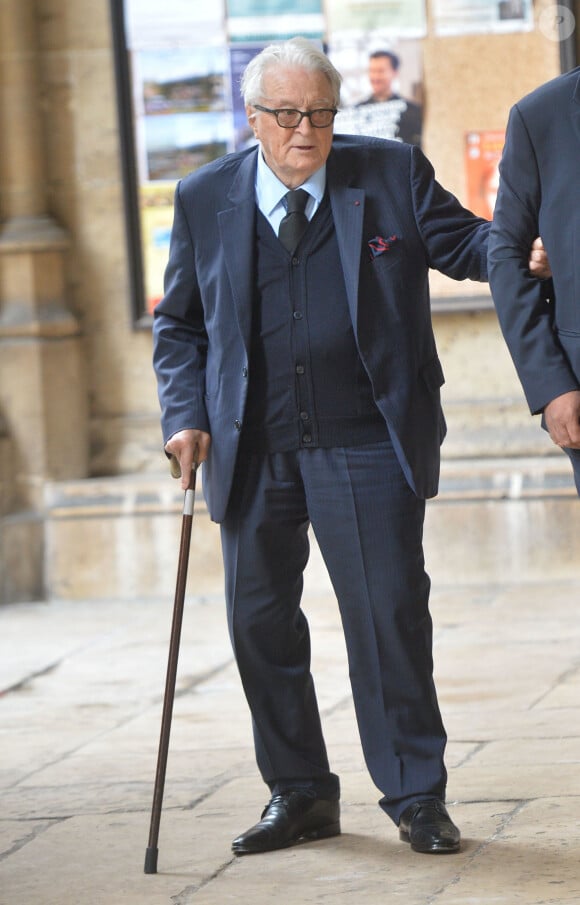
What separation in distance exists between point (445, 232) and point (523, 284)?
1.32ft

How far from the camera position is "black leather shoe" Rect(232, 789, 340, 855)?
3.96 metres

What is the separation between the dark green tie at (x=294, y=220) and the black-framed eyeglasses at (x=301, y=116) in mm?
184

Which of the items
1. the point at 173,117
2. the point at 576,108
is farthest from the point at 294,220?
the point at 173,117

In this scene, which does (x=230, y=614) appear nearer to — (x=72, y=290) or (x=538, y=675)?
(x=538, y=675)

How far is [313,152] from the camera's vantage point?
3809 mm

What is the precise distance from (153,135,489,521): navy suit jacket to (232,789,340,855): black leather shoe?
73 cm

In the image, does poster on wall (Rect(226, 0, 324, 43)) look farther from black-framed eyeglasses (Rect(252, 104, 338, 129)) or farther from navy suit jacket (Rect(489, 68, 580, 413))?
navy suit jacket (Rect(489, 68, 580, 413))

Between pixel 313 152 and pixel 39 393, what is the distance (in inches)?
171

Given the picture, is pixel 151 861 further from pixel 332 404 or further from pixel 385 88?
pixel 385 88

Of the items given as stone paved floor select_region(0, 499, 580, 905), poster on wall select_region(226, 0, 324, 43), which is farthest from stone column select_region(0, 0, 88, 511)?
poster on wall select_region(226, 0, 324, 43)

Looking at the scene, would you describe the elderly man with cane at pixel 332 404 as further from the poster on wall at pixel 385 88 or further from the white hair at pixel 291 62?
the poster on wall at pixel 385 88

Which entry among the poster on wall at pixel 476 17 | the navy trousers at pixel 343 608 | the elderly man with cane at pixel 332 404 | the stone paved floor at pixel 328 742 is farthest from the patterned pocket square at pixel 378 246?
the poster on wall at pixel 476 17

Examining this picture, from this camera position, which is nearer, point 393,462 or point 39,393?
point 393,462

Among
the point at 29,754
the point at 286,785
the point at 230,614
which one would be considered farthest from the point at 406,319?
the point at 29,754
